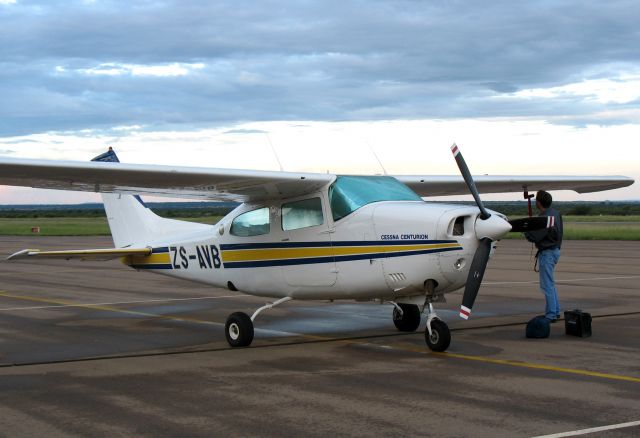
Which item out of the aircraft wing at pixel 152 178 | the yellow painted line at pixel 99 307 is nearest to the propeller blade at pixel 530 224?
the aircraft wing at pixel 152 178

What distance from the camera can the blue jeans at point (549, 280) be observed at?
34.0ft

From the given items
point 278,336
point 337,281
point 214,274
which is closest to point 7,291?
point 214,274

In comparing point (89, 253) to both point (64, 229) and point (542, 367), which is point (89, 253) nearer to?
point (542, 367)

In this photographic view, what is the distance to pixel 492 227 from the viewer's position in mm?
8492

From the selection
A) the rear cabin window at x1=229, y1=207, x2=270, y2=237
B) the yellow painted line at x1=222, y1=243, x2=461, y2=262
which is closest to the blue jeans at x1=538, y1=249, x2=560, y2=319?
the yellow painted line at x1=222, y1=243, x2=461, y2=262

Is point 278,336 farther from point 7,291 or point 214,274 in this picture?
point 7,291

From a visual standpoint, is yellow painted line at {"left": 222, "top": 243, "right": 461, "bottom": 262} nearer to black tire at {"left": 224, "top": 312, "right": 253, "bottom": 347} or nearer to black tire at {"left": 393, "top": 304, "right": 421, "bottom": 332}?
black tire at {"left": 224, "top": 312, "right": 253, "bottom": 347}

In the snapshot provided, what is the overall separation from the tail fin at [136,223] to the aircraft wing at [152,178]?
5.62ft

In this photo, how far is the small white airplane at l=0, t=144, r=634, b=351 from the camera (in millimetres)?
8734

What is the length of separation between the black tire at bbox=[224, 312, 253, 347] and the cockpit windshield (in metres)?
1.69

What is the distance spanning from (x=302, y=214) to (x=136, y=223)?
4.28 metres

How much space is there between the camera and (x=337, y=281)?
381 inches

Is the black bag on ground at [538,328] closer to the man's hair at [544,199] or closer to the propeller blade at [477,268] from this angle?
the man's hair at [544,199]

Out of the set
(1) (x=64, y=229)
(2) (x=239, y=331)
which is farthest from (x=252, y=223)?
(1) (x=64, y=229)
